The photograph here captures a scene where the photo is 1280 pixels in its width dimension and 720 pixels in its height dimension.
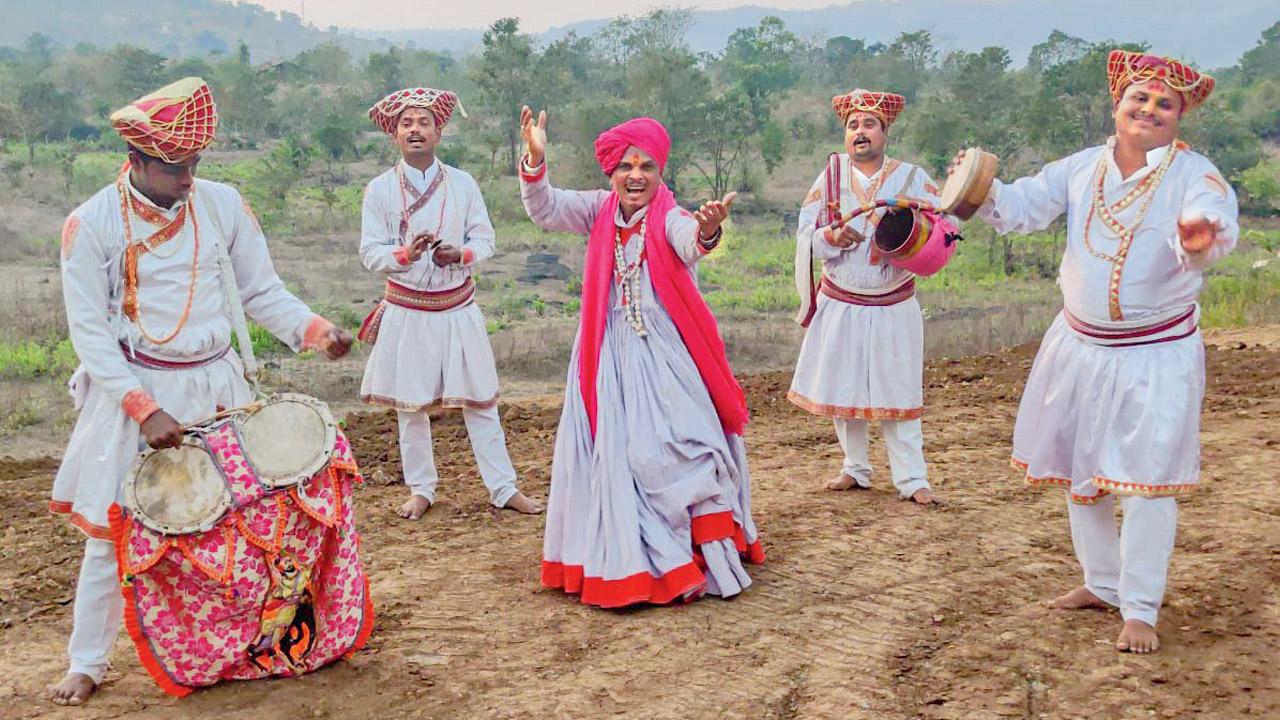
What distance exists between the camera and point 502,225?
20281 mm

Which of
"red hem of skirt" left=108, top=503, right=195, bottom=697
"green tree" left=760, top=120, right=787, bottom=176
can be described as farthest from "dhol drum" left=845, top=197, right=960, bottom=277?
"green tree" left=760, top=120, right=787, bottom=176

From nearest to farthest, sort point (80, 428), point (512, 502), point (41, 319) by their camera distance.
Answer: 1. point (80, 428)
2. point (512, 502)
3. point (41, 319)

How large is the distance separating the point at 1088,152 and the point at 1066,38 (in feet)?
151

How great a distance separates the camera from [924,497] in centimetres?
633

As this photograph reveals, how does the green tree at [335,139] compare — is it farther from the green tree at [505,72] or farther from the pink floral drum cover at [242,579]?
the pink floral drum cover at [242,579]

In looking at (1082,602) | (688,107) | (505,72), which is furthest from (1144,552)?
(505,72)

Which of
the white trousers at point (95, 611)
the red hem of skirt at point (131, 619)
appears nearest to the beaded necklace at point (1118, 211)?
the red hem of skirt at point (131, 619)

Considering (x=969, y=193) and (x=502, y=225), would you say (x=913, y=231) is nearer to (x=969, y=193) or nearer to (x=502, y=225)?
(x=969, y=193)

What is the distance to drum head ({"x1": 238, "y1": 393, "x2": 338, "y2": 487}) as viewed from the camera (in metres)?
4.06

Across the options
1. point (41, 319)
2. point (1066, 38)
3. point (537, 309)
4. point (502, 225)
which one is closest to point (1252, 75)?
point (1066, 38)

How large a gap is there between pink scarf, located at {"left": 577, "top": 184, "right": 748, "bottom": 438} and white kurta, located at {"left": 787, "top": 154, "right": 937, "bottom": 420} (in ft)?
4.55

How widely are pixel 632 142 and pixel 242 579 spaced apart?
2182 mm

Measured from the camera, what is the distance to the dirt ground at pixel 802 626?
13.6ft

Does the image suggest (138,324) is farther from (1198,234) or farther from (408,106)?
(1198,234)
